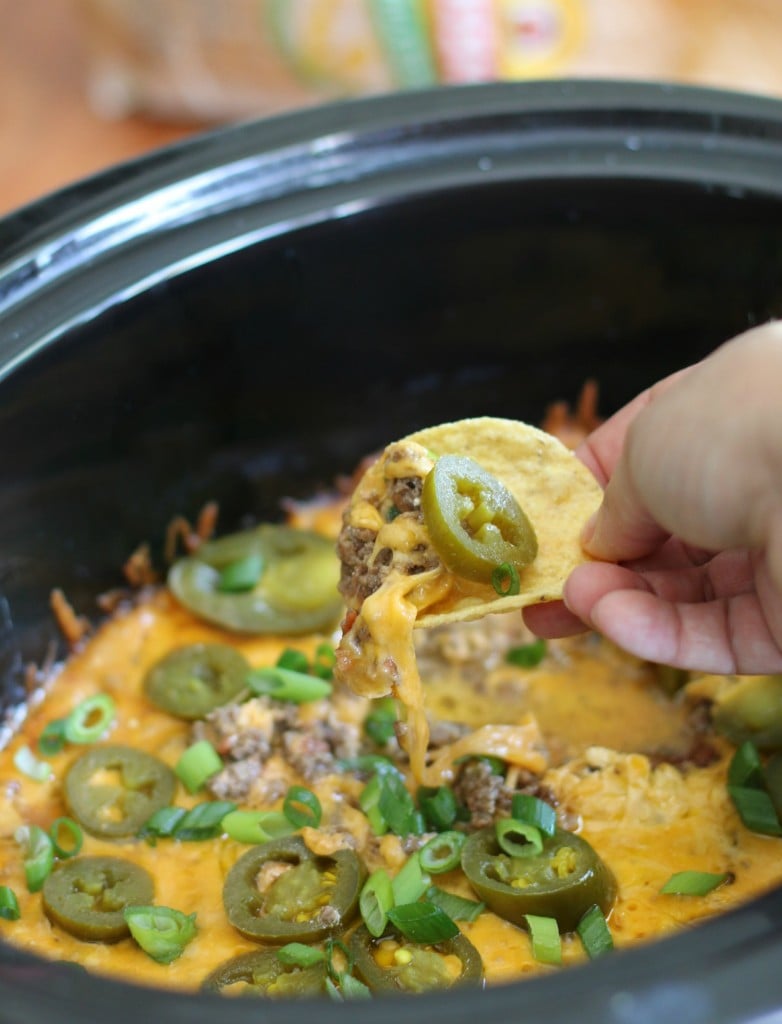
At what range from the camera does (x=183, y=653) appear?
2168 mm

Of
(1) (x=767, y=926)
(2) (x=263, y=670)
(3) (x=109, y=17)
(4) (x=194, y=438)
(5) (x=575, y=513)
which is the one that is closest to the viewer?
(1) (x=767, y=926)

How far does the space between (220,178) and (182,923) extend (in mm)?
1210

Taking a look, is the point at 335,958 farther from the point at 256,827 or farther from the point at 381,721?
the point at 381,721

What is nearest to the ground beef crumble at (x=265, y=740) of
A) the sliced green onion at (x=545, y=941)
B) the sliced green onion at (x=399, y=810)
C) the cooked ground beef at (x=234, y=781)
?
the cooked ground beef at (x=234, y=781)

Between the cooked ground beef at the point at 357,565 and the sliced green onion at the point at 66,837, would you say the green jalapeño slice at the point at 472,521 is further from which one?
the sliced green onion at the point at 66,837

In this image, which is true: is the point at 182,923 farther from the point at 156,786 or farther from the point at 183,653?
the point at 183,653

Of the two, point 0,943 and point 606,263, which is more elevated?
point 606,263

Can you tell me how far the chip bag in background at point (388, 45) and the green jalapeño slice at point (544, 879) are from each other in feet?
8.41

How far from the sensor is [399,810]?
6.09 feet

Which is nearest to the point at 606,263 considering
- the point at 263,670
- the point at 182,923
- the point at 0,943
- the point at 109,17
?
the point at 263,670

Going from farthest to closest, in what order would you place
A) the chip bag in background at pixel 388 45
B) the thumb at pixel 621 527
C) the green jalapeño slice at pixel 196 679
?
the chip bag in background at pixel 388 45
the green jalapeño slice at pixel 196 679
the thumb at pixel 621 527

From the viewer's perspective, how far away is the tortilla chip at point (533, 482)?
5.36 ft

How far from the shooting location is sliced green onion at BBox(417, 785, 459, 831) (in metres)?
1.85

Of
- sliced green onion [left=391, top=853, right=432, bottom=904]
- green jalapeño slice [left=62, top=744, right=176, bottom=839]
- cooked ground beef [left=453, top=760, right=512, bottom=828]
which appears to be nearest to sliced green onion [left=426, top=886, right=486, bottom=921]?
sliced green onion [left=391, top=853, right=432, bottom=904]
